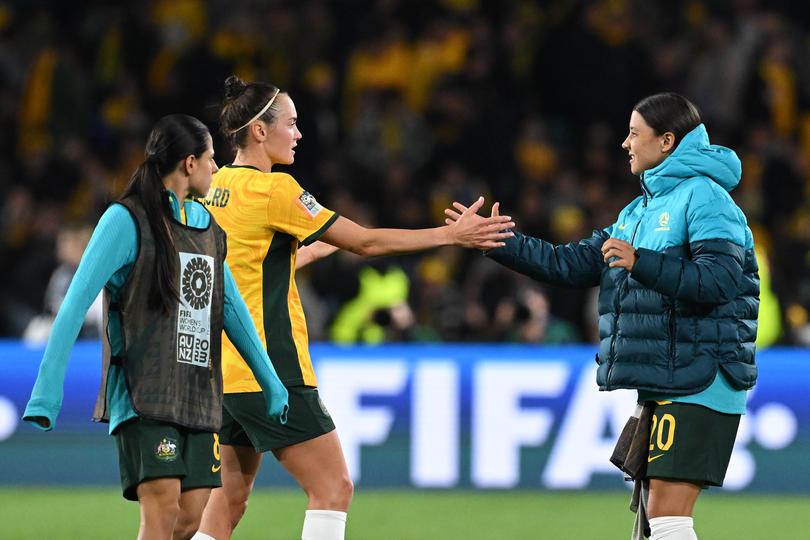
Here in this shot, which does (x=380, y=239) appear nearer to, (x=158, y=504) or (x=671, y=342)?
(x=671, y=342)

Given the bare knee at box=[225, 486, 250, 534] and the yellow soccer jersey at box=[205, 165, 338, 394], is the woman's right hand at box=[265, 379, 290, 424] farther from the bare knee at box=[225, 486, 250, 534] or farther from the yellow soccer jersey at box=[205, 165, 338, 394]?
the bare knee at box=[225, 486, 250, 534]

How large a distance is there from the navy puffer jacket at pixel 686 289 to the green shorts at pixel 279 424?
1.10 m

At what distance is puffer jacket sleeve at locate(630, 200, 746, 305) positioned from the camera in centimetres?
557

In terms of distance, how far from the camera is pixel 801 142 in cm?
1477

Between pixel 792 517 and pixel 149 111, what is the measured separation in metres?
7.85

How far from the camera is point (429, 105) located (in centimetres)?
1490

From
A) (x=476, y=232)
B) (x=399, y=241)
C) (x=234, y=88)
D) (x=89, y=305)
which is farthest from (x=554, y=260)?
(x=89, y=305)

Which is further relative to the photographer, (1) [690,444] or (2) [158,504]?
(1) [690,444]

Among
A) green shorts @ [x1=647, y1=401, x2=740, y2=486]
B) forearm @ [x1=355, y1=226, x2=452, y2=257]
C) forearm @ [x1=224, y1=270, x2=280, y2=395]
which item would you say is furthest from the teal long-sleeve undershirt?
green shorts @ [x1=647, y1=401, x2=740, y2=486]

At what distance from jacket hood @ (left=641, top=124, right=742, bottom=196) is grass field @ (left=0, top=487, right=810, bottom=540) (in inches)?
135

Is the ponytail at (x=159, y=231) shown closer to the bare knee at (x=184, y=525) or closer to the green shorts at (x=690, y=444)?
the bare knee at (x=184, y=525)

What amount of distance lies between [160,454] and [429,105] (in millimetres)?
9928

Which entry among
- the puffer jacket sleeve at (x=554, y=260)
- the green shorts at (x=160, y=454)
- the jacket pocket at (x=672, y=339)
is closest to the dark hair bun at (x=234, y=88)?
the puffer jacket sleeve at (x=554, y=260)

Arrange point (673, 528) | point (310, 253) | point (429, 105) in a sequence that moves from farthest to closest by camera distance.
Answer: point (429, 105) < point (310, 253) < point (673, 528)
